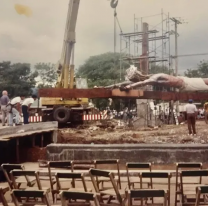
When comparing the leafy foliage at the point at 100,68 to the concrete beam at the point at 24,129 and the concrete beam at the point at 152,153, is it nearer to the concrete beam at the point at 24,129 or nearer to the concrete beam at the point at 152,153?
the concrete beam at the point at 24,129

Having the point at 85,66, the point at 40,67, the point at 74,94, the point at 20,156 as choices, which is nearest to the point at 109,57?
the point at 85,66

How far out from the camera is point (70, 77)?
20172mm

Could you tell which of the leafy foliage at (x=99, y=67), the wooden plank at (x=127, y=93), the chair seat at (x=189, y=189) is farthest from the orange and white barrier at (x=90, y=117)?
the leafy foliage at (x=99, y=67)

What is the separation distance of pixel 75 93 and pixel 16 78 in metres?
27.3

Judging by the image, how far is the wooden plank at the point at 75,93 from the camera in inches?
614

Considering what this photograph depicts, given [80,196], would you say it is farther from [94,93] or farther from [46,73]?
[46,73]

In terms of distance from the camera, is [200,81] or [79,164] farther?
[200,81]

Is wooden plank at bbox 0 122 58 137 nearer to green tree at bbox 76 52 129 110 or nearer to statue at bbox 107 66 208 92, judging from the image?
statue at bbox 107 66 208 92

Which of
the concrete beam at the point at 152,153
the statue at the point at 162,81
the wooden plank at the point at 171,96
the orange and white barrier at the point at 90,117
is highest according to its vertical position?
the statue at the point at 162,81

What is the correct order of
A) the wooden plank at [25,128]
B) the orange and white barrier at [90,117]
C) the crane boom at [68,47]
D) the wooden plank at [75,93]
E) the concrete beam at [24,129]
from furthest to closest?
the orange and white barrier at [90,117], the crane boom at [68,47], the wooden plank at [75,93], the wooden plank at [25,128], the concrete beam at [24,129]

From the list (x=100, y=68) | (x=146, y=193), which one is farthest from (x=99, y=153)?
(x=100, y=68)

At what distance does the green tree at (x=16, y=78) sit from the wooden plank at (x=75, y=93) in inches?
988

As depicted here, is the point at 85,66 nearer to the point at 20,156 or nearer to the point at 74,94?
the point at 74,94

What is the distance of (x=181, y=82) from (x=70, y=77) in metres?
5.29
